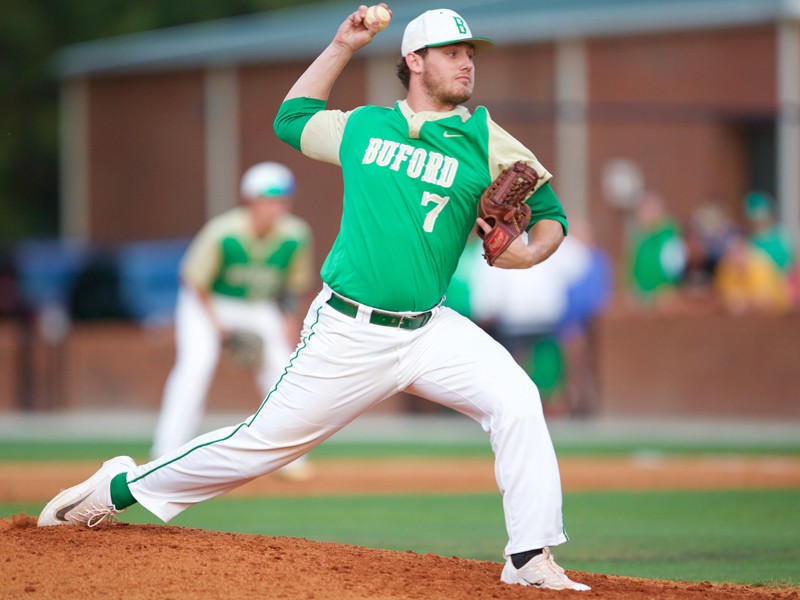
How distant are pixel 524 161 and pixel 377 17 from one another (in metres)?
0.97

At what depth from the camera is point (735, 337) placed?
1747cm

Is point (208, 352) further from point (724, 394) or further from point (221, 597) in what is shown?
point (724, 394)

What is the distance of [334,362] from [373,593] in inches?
40.5

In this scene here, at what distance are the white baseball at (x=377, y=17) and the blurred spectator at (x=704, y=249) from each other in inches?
490

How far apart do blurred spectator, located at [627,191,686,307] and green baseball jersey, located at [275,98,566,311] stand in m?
11.7

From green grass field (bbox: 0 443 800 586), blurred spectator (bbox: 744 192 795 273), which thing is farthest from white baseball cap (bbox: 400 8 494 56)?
blurred spectator (bbox: 744 192 795 273)

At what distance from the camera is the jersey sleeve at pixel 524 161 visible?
20.3ft

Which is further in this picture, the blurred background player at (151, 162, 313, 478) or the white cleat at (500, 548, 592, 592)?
the blurred background player at (151, 162, 313, 478)

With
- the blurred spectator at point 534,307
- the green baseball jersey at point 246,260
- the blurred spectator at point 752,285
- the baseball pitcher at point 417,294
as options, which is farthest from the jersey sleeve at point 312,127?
the blurred spectator at point 752,285

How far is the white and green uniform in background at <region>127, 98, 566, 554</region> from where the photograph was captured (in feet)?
20.0

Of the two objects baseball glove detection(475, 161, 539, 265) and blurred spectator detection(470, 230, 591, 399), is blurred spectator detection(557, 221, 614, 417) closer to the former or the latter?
blurred spectator detection(470, 230, 591, 399)

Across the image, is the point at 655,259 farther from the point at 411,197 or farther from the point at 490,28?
the point at 411,197

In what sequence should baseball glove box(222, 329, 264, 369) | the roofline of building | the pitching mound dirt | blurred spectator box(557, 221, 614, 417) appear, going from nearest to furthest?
the pitching mound dirt → baseball glove box(222, 329, 264, 369) → blurred spectator box(557, 221, 614, 417) → the roofline of building

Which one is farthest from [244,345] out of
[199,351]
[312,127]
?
[312,127]
